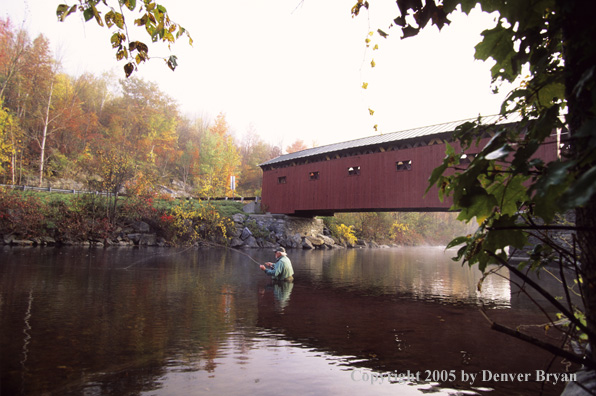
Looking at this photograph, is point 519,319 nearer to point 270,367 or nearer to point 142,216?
point 270,367

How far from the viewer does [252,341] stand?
441 centimetres

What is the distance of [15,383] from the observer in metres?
2.99

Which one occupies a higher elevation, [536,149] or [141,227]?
[536,149]

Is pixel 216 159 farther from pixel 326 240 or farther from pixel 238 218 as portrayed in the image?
pixel 326 240

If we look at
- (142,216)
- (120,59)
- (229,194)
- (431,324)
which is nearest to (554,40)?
(120,59)

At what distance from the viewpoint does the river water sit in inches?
127

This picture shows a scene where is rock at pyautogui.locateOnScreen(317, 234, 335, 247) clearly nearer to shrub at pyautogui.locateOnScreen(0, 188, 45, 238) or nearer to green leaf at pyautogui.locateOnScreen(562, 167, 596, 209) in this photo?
shrub at pyautogui.locateOnScreen(0, 188, 45, 238)

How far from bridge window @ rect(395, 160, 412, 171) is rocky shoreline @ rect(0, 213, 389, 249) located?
31.4 ft

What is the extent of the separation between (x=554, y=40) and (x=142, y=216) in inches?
884

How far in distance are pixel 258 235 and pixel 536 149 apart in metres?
23.8

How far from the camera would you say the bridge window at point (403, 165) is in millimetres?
17453

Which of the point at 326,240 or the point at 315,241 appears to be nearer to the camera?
the point at 315,241

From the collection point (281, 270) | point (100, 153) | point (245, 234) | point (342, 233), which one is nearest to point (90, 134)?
point (100, 153)

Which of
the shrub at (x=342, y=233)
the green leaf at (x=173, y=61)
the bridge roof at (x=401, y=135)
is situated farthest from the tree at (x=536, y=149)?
the shrub at (x=342, y=233)
